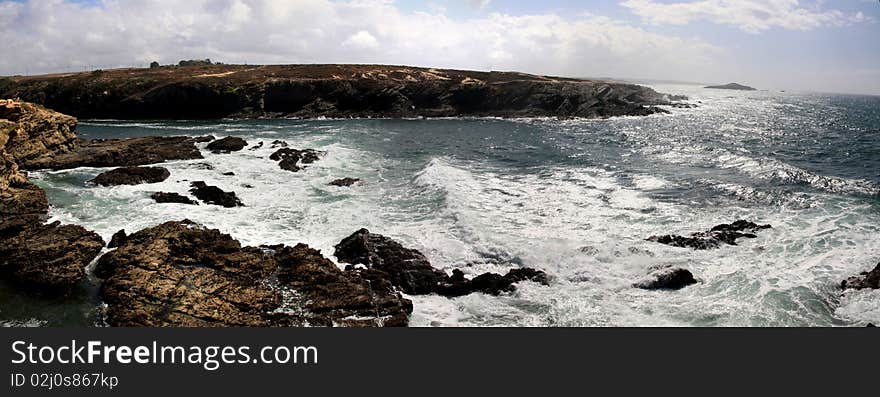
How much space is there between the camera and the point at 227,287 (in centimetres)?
1324

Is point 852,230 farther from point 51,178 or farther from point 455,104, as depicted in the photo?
point 455,104

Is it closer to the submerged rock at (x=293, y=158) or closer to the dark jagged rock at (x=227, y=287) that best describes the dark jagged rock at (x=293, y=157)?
the submerged rock at (x=293, y=158)

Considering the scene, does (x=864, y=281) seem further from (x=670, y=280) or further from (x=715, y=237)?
(x=670, y=280)

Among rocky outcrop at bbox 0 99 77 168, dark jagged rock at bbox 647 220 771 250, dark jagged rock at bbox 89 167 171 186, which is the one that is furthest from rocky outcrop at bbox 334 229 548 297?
rocky outcrop at bbox 0 99 77 168

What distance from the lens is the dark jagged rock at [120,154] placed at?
28.6 metres

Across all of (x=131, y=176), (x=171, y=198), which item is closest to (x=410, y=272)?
(x=171, y=198)

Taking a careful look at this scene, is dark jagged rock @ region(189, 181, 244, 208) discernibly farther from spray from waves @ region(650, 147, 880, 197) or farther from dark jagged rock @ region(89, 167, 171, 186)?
spray from waves @ region(650, 147, 880, 197)

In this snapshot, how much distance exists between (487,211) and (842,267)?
12.8 metres

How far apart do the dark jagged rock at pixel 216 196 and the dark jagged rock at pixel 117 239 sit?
6.06 meters

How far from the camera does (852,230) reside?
1834 centimetres

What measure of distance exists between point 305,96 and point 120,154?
46.3 meters

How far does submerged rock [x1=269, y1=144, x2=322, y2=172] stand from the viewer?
103ft

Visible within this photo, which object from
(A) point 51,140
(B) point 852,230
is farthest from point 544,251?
(A) point 51,140

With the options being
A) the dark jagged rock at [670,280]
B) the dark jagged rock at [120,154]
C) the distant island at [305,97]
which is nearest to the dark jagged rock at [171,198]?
the dark jagged rock at [120,154]
